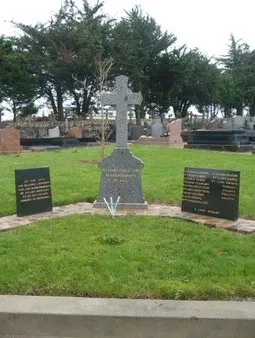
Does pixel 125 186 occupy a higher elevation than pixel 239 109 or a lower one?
lower

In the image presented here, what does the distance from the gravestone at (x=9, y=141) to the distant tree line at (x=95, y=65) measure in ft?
59.7

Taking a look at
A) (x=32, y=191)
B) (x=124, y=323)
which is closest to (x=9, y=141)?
(x=32, y=191)

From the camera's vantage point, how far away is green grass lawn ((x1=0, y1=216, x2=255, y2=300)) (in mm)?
4004

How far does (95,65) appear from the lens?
42.9 meters

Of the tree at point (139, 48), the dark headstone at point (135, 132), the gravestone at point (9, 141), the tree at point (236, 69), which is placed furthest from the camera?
the tree at point (236, 69)

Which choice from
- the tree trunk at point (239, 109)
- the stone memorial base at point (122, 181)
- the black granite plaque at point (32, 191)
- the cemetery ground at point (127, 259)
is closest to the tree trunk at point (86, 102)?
the tree trunk at point (239, 109)

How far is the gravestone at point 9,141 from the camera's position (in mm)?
22547

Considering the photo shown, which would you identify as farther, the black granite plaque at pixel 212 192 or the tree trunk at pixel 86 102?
the tree trunk at pixel 86 102

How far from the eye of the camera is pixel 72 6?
50312 mm

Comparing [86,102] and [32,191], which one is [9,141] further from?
[86,102]

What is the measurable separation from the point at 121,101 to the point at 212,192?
2267 mm

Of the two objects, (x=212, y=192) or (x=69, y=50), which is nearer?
(x=212, y=192)

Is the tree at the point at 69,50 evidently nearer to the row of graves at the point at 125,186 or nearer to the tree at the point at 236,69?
the tree at the point at 236,69

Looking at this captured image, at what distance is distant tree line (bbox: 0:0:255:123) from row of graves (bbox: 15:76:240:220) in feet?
109
